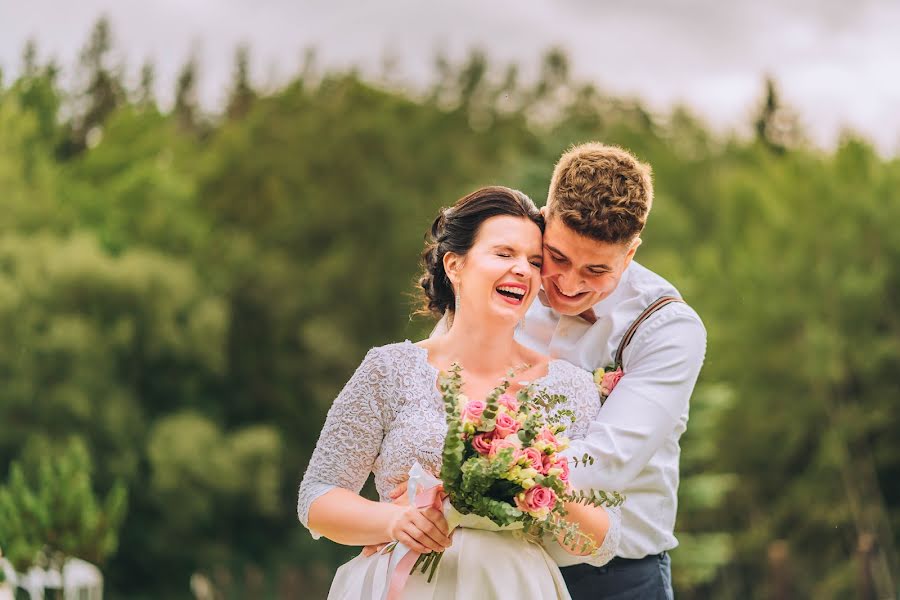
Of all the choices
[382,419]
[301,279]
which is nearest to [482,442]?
[382,419]

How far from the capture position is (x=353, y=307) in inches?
1203

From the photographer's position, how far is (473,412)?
3508mm

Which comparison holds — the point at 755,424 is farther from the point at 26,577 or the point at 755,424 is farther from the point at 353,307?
the point at 26,577

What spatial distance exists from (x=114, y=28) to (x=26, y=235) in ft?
28.2

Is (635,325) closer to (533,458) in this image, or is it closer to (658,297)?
(658,297)

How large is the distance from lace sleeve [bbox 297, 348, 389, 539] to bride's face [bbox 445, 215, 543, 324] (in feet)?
1.10

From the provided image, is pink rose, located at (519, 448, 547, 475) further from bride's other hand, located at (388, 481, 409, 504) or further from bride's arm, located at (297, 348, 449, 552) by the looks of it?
bride's arm, located at (297, 348, 449, 552)

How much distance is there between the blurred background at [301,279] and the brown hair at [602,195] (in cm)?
1716

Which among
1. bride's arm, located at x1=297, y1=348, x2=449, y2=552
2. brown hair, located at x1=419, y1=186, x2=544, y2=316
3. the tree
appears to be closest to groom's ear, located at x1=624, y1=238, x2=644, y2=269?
brown hair, located at x1=419, y1=186, x2=544, y2=316

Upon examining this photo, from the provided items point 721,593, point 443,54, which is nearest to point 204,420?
point 721,593

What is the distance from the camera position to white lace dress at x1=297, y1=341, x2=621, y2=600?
3738 millimetres

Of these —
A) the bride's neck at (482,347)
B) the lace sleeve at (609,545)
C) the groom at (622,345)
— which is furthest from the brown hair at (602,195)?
the lace sleeve at (609,545)

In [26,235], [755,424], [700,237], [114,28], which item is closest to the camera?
[26,235]

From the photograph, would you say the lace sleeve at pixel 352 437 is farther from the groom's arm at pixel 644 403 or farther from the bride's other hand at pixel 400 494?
the groom's arm at pixel 644 403
